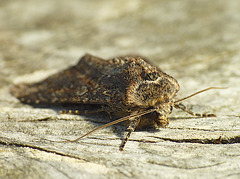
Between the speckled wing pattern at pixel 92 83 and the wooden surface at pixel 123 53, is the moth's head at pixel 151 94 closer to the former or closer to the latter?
the speckled wing pattern at pixel 92 83

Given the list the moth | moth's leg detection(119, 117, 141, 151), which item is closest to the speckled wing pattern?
the moth

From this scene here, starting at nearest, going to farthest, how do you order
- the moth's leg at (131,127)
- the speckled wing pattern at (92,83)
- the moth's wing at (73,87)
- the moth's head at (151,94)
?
the moth's leg at (131,127)
the moth's head at (151,94)
the speckled wing pattern at (92,83)
the moth's wing at (73,87)

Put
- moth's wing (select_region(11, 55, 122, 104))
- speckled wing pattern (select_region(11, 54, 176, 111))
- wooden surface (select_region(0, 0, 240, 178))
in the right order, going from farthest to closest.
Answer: moth's wing (select_region(11, 55, 122, 104))
speckled wing pattern (select_region(11, 54, 176, 111))
wooden surface (select_region(0, 0, 240, 178))

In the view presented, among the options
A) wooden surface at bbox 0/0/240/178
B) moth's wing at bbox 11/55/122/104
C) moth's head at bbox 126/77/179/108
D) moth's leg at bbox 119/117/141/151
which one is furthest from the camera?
moth's wing at bbox 11/55/122/104

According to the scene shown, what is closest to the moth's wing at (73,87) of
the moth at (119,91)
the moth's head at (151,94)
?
the moth at (119,91)

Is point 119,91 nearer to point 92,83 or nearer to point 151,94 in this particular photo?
point 151,94

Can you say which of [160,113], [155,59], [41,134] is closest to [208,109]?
[160,113]

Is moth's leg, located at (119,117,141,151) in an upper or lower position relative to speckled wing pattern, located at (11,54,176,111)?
lower

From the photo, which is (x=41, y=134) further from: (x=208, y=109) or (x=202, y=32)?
(x=202, y=32)

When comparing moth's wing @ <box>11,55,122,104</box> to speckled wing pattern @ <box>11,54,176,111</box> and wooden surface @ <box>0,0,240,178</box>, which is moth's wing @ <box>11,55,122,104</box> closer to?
speckled wing pattern @ <box>11,54,176,111</box>
